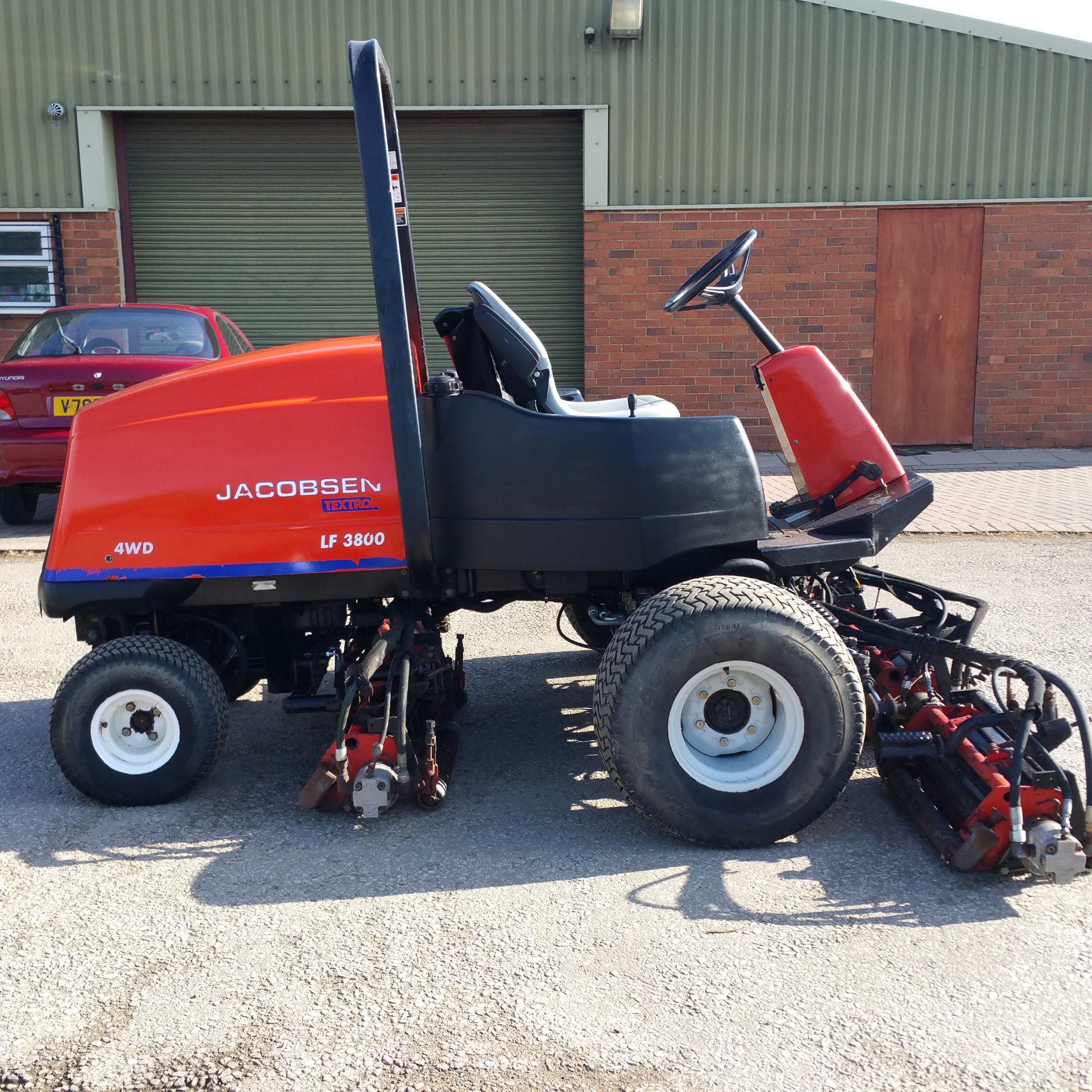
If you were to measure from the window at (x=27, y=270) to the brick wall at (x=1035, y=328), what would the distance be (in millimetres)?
10425

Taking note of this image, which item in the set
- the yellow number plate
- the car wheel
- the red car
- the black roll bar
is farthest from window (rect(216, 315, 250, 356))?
the black roll bar

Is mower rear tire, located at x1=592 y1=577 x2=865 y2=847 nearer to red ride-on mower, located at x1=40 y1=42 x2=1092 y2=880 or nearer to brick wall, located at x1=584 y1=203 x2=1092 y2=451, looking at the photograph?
red ride-on mower, located at x1=40 y1=42 x2=1092 y2=880

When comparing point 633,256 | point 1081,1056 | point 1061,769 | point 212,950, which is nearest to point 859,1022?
point 1081,1056

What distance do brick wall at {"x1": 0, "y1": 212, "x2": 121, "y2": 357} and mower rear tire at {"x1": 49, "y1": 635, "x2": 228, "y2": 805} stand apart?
9.87m

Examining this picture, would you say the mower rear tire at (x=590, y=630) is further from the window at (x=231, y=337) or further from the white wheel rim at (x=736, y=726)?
the window at (x=231, y=337)

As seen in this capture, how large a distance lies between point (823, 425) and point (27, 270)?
10.8 metres

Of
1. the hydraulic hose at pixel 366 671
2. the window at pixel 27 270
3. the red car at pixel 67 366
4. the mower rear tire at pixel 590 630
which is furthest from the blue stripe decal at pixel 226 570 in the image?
the window at pixel 27 270

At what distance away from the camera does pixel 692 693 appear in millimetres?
3473

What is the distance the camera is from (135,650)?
3.80 m

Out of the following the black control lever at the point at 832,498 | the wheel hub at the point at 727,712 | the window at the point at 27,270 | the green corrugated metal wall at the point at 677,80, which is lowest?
the wheel hub at the point at 727,712

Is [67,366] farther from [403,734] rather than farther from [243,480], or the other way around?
[403,734]

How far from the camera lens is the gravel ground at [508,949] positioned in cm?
246

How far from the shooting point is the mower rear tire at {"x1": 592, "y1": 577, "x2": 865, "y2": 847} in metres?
3.39

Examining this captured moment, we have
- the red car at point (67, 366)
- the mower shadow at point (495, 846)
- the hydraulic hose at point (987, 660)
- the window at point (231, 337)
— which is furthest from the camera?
the window at point (231, 337)
